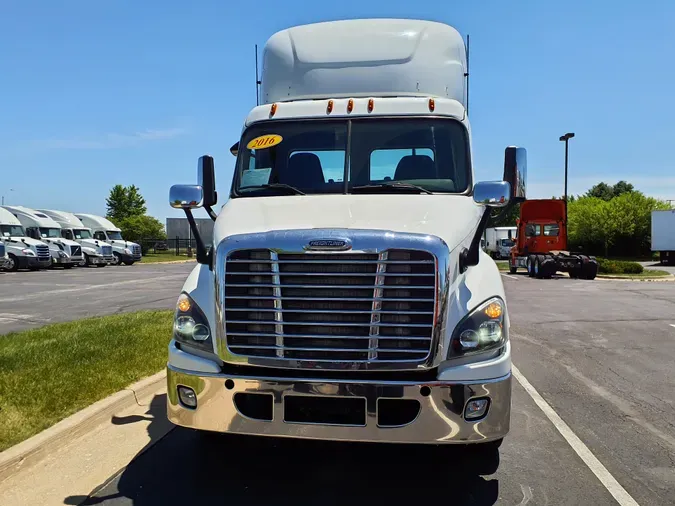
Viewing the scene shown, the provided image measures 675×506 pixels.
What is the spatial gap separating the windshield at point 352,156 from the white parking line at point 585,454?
2258 mm

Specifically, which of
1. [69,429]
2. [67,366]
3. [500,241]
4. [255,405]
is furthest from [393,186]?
[500,241]

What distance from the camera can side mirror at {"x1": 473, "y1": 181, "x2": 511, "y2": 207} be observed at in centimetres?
432

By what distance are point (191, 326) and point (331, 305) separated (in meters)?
0.97

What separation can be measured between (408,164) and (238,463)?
2.74 metres

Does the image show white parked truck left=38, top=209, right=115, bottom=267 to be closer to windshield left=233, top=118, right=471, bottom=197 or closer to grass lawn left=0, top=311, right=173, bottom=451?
grass lawn left=0, top=311, right=173, bottom=451

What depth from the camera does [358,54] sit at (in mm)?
6266

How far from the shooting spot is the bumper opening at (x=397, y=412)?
354 centimetres

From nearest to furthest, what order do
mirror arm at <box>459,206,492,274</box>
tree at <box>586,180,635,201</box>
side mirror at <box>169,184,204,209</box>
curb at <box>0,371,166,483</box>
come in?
mirror arm at <box>459,206,492,274</box>, curb at <box>0,371,166,483</box>, side mirror at <box>169,184,204,209</box>, tree at <box>586,180,635,201</box>

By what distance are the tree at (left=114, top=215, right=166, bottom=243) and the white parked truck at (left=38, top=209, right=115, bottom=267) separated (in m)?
17.0

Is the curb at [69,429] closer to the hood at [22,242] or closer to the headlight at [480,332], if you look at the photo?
the headlight at [480,332]

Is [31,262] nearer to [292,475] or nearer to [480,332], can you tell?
[292,475]

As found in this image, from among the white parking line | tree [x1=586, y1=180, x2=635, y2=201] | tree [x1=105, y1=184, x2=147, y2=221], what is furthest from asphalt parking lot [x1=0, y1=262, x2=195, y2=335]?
tree [x1=586, y1=180, x2=635, y2=201]

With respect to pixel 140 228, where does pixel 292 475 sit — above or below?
below

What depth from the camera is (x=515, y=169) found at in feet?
15.6
